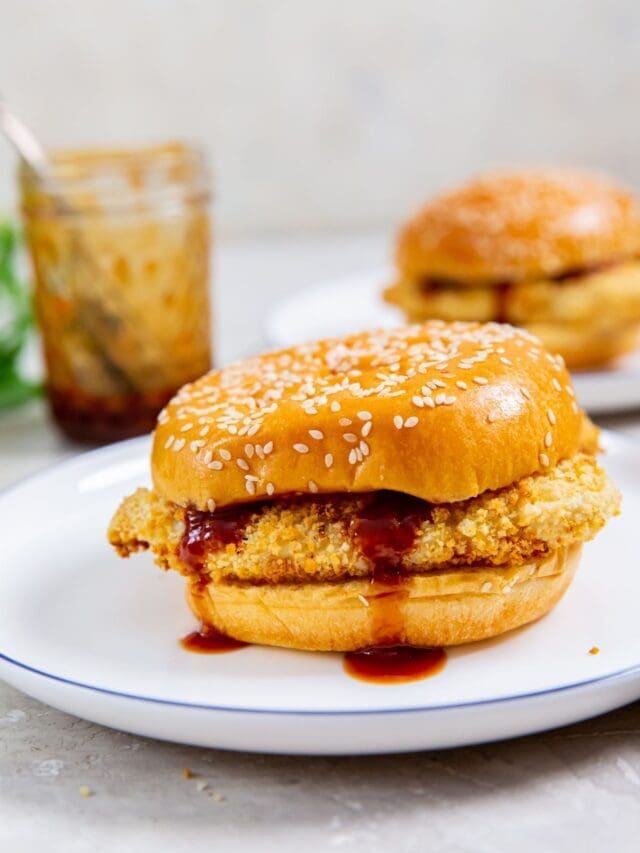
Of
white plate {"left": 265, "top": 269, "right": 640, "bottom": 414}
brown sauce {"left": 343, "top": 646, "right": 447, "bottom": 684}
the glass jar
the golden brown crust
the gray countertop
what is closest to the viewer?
the gray countertop

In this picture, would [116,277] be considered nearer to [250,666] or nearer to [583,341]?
[583,341]

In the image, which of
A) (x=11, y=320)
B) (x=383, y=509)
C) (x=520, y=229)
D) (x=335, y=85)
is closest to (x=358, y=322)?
(x=520, y=229)

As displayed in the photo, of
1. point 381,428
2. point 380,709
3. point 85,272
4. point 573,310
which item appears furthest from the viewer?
point 573,310

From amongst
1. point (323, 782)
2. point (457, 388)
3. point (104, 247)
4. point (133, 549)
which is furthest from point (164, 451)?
point (104, 247)

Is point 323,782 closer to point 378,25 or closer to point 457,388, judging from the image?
point 457,388

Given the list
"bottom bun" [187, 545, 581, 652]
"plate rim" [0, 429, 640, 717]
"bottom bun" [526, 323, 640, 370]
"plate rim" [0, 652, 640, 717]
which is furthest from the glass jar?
"plate rim" [0, 652, 640, 717]

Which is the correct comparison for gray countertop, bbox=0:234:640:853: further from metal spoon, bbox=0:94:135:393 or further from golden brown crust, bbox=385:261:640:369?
golden brown crust, bbox=385:261:640:369
